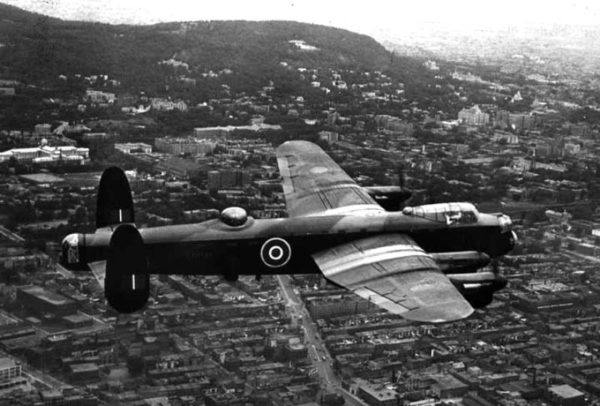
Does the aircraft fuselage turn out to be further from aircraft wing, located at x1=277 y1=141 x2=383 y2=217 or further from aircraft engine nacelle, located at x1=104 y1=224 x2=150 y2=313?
aircraft engine nacelle, located at x1=104 y1=224 x2=150 y2=313

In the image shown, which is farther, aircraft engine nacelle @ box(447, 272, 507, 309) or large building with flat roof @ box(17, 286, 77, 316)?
large building with flat roof @ box(17, 286, 77, 316)

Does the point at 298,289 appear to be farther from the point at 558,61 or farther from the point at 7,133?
the point at 558,61

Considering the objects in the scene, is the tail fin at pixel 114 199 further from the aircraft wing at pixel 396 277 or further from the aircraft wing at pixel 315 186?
the aircraft wing at pixel 315 186

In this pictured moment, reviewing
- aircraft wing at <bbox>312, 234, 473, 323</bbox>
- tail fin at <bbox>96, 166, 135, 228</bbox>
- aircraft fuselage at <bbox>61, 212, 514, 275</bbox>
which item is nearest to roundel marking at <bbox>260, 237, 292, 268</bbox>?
aircraft fuselage at <bbox>61, 212, 514, 275</bbox>

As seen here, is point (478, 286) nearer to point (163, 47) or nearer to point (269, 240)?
point (269, 240)

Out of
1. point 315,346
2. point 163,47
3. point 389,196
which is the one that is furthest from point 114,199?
point 163,47

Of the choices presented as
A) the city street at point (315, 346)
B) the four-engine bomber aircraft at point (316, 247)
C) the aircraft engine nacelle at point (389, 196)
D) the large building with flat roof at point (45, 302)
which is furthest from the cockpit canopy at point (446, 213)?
the large building with flat roof at point (45, 302)

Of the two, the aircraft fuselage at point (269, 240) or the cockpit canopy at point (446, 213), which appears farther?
the cockpit canopy at point (446, 213)
